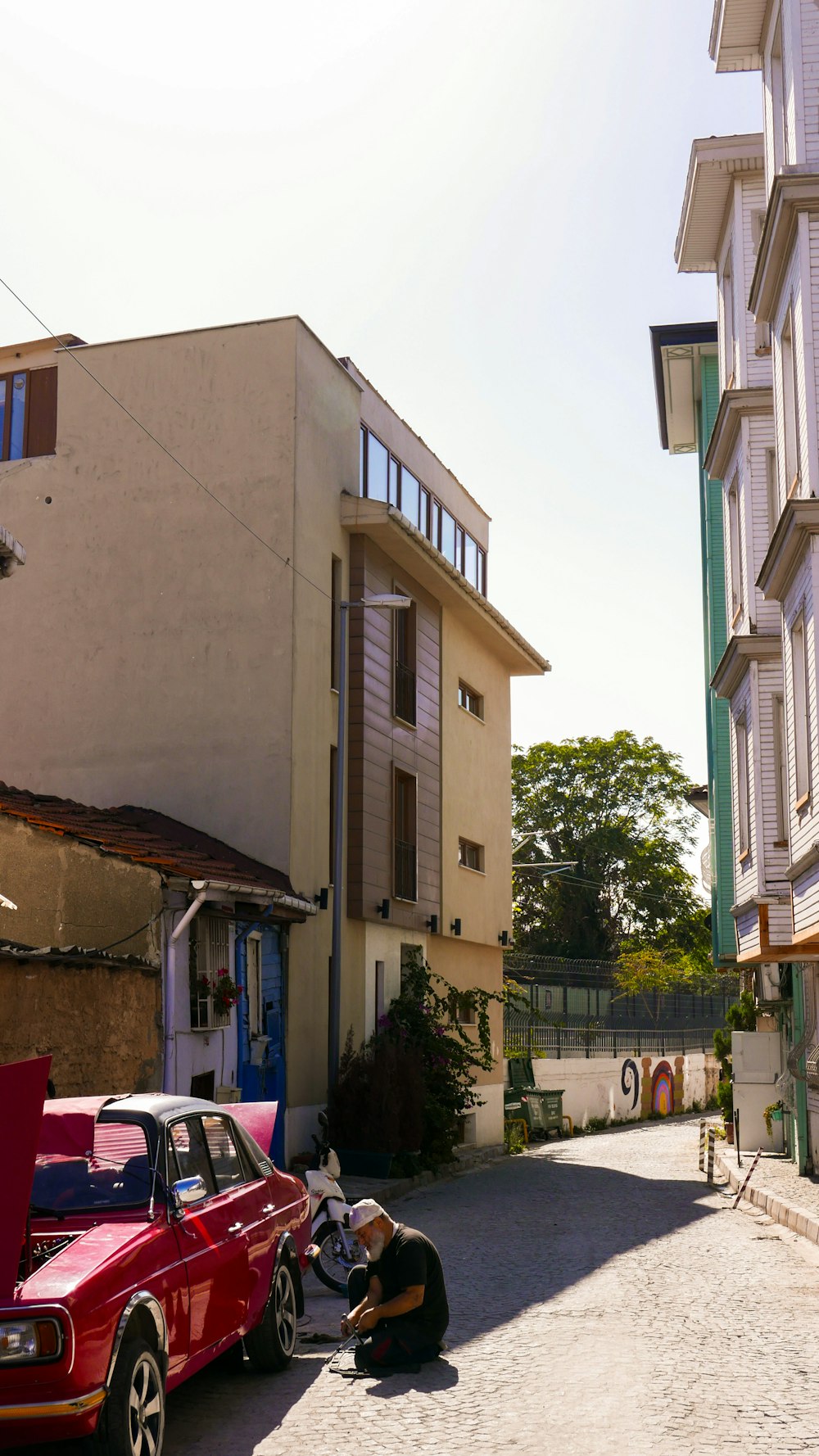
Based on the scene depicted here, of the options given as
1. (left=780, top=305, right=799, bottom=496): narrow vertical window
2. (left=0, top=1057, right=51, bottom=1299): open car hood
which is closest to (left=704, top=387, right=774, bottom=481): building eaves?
Result: (left=780, top=305, right=799, bottom=496): narrow vertical window

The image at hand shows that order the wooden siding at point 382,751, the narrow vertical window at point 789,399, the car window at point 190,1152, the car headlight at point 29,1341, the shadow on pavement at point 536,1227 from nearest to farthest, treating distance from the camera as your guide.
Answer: the car headlight at point 29,1341
the car window at point 190,1152
the shadow on pavement at point 536,1227
the narrow vertical window at point 789,399
the wooden siding at point 382,751

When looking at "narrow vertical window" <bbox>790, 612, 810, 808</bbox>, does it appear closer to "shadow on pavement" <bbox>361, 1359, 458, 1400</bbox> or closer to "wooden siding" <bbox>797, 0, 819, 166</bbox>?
"wooden siding" <bbox>797, 0, 819, 166</bbox>

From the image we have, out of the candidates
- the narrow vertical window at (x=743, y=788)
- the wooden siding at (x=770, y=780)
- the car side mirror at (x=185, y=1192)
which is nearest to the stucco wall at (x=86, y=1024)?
the car side mirror at (x=185, y=1192)

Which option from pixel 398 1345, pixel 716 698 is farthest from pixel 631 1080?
pixel 398 1345

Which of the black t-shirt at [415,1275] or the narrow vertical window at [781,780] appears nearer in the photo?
the black t-shirt at [415,1275]

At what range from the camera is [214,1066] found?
17.9 metres

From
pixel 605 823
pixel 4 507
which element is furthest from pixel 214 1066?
pixel 605 823

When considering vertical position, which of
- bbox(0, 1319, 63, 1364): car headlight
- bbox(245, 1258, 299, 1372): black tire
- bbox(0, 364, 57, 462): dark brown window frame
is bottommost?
bbox(245, 1258, 299, 1372): black tire

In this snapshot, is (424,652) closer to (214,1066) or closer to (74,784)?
(74,784)

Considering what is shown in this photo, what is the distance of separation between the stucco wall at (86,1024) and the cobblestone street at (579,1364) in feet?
9.15

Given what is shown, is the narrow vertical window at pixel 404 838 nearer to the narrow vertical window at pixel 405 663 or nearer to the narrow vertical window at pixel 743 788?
the narrow vertical window at pixel 405 663

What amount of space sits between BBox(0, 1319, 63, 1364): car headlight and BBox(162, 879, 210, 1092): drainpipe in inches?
391

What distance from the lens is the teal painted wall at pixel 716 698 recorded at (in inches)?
1085

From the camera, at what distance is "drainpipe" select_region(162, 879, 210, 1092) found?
622 inches
